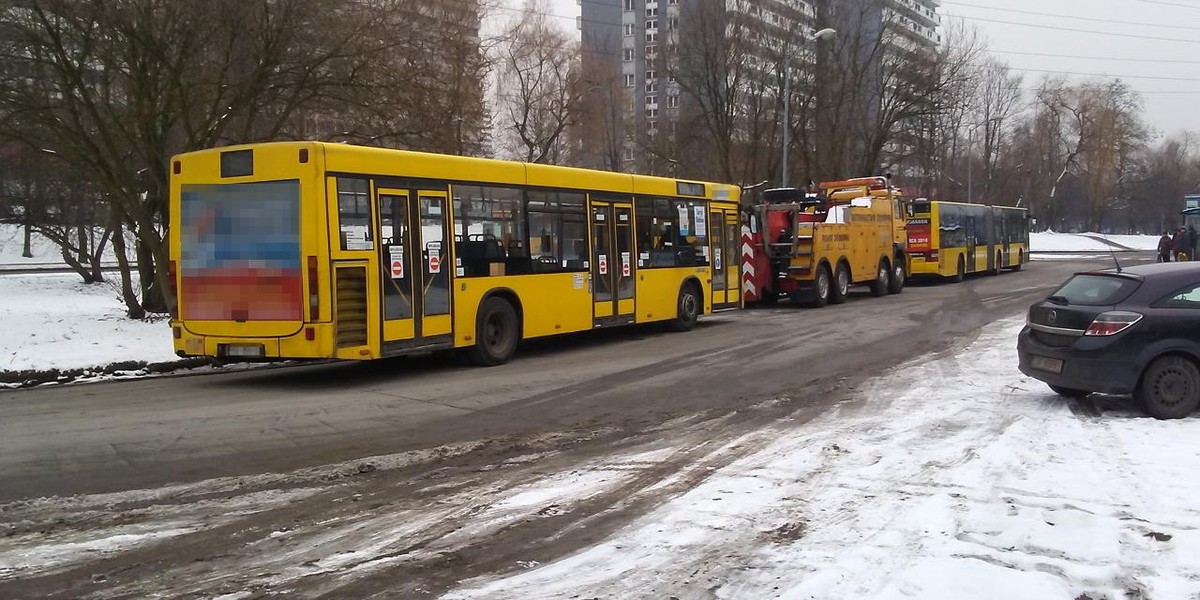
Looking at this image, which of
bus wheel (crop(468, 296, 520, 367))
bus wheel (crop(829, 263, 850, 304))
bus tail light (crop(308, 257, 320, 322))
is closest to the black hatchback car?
bus wheel (crop(468, 296, 520, 367))

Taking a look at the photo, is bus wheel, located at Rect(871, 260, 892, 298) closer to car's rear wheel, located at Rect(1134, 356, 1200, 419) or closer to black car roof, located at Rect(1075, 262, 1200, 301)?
black car roof, located at Rect(1075, 262, 1200, 301)

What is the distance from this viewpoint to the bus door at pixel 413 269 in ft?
37.3

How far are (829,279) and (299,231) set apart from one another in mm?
16446

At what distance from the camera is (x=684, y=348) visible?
15.1m

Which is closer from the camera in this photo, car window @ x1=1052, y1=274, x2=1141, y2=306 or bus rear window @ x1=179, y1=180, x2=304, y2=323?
car window @ x1=1052, y1=274, x2=1141, y2=306

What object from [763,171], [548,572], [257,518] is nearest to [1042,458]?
[548,572]

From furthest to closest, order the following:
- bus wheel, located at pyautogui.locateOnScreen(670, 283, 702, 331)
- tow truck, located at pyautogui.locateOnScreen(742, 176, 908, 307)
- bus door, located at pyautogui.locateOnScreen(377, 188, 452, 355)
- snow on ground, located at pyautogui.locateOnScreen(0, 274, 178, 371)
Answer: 1. tow truck, located at pyautogui.locateOnScreen(742, 176, 908, 307)
2. bus wheel, located at pyautogui.locateOnScreen(670, 283, 702, 331)
3. snow on ground, located at pyautogui.locateOnScreen(0, 274, 178, 371)
4. bus door, located at pyautogui.locateOnScreen(377, 188, 452, 355)

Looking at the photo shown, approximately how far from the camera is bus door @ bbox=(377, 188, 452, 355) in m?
11.4

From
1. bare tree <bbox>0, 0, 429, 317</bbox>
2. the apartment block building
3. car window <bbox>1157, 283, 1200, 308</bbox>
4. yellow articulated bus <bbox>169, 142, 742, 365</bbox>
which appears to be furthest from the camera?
the apartment block building

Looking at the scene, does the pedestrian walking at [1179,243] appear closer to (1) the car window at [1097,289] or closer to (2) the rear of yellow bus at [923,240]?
(2) the rear of yellow bus at [923,240]

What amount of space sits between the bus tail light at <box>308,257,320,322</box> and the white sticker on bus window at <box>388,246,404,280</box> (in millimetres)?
1044

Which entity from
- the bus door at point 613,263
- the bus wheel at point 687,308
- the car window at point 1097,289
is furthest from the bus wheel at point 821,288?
the car window at point 1097,289

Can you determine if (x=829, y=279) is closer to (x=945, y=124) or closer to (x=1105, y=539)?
(x=1105, y=539)

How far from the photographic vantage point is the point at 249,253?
11.0m
